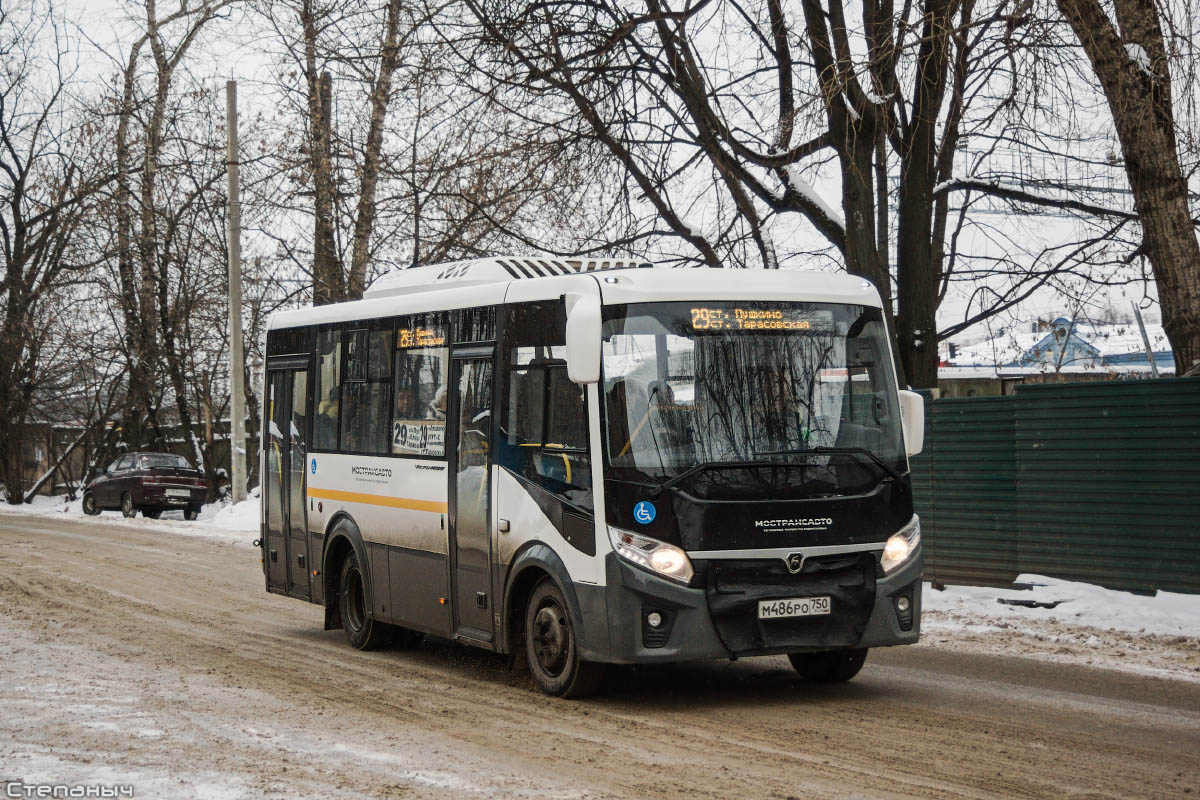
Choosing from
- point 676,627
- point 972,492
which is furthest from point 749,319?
point 972,492

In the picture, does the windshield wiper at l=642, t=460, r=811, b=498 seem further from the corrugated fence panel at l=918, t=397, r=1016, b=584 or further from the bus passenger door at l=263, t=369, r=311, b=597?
the corrugated fence panel at l=918, t=397, r=1016, b=584

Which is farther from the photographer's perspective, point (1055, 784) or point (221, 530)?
point (221, 530)

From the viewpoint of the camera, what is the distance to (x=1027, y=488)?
1498cm

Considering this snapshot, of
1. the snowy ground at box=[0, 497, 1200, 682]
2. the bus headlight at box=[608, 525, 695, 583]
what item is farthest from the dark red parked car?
the bus headlight at box=[608, 525, 695, 583]

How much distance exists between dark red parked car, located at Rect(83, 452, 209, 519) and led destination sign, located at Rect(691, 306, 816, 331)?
96.2 ft

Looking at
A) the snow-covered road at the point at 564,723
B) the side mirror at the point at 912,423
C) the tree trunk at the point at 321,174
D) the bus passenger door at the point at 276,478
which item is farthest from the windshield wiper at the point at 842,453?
the tree trunk at the point at 321,174

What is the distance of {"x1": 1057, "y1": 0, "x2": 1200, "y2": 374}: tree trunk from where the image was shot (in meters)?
12.9

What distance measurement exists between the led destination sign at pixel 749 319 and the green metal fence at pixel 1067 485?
203 inches

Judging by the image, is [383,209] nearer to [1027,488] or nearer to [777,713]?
[1027,488]

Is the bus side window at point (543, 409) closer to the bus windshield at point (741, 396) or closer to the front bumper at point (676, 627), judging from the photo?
the bus windshield at point (741, 396)

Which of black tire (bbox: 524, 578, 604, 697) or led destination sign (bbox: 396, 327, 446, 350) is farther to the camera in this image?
led destination sign (bbox: 396, 327, 446, 350)

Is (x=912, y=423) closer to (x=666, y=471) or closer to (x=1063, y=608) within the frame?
(x=666, y=471)

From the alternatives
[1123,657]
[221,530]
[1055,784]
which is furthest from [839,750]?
[221,530]

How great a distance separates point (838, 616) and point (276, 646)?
543 cm
